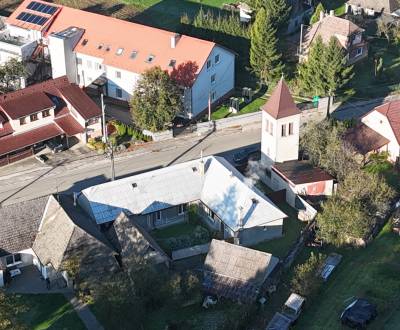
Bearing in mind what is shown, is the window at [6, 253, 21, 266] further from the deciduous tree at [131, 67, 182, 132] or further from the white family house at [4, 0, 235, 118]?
the white family house at [4, 0, 235, 118]

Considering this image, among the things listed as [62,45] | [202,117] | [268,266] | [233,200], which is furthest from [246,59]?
[268,266]

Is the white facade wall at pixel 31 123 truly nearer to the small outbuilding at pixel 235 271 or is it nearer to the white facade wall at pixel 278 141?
the white facade wall at pixel 278 141

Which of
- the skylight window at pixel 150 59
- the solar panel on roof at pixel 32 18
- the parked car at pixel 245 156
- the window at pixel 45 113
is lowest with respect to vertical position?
the parked car at pixel 245 156

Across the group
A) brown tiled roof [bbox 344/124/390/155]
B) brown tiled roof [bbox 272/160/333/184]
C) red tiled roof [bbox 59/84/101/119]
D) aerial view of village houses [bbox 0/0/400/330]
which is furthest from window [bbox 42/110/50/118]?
brown tiled roof [bbox 344/124/390/155]

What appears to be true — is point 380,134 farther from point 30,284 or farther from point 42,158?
point 30,284

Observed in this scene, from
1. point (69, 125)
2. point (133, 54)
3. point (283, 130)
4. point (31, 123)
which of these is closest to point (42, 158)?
point (31, 123)

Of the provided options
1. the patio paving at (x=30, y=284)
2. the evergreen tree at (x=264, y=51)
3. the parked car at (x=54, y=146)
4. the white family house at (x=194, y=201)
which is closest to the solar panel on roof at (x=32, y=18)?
the parked car at (x=54, y=146)
